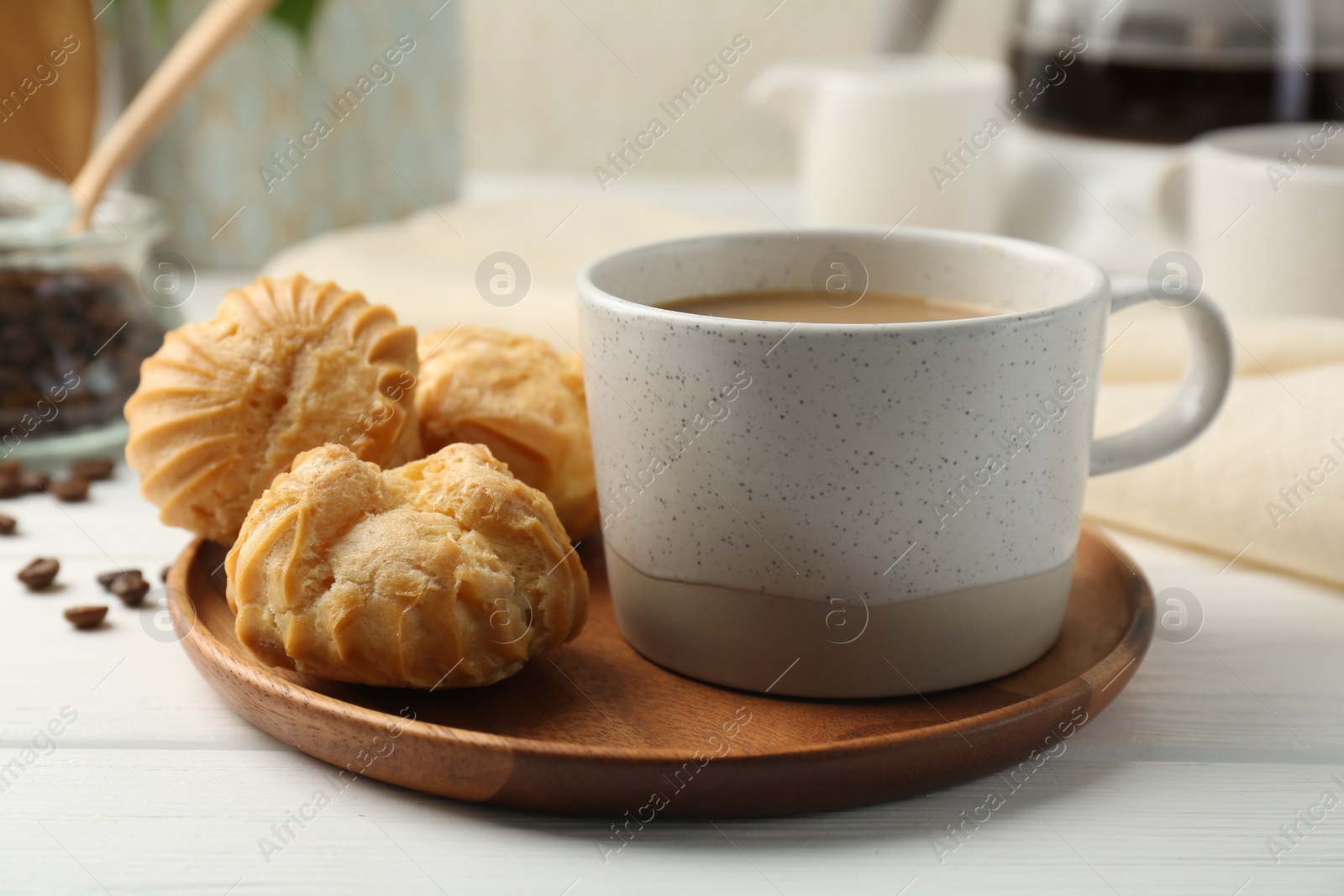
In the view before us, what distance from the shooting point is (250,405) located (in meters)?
0.77

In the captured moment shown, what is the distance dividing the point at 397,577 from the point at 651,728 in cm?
15

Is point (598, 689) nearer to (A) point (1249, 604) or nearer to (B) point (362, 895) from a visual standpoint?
(B) point (362, 895)

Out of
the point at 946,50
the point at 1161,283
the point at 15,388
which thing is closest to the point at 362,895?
the point at 1161,283

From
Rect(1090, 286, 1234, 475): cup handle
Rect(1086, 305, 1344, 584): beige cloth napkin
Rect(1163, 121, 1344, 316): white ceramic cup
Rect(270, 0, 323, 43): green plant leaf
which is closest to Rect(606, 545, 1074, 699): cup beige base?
Rect(1090, 286, 1234, 475): cup handle

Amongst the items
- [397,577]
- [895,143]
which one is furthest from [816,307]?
[895,143]

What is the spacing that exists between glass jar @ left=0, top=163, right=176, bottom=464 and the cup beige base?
66cm

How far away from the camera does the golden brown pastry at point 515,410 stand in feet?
2.72

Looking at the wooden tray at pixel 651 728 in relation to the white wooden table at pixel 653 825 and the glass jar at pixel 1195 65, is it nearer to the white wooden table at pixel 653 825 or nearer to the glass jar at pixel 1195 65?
the white wooden table at pixel 653 825

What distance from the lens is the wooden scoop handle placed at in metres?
1.13

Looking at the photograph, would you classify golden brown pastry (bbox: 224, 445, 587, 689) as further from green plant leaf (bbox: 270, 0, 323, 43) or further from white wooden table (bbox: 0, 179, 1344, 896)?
green plant leaf (bbox: 270, 0, 323, 43)

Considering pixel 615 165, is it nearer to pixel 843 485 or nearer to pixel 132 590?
pixel 132 590

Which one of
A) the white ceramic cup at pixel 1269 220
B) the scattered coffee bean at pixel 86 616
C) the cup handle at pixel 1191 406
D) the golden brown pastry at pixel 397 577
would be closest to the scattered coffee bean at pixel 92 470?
the scattered coffee bean at pixel 86 616

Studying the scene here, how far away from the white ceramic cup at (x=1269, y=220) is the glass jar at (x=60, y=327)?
101 centimetres

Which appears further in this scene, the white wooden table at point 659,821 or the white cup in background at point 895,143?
the white cup in background at point 895,143
